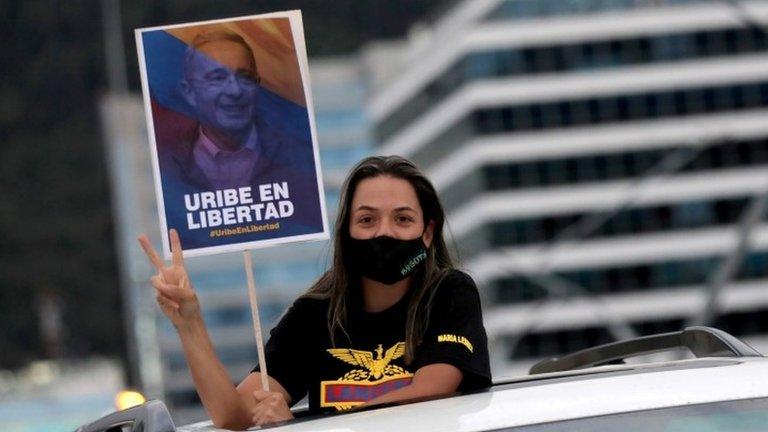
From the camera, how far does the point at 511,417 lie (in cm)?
→ 316

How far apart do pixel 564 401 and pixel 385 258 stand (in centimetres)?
111

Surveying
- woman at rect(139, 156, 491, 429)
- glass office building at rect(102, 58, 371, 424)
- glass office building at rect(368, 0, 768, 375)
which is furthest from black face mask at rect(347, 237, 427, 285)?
glass office building at rect(102, 58, 371, 424)

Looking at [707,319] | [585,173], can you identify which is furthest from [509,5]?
[707,319]

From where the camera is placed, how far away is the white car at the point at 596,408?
3.15 meters

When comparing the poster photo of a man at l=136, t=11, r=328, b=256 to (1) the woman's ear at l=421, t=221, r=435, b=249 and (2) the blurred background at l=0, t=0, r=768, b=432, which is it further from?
(2) the blurred background at l=0, t=0, r=768, b=432

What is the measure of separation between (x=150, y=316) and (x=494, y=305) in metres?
35.1

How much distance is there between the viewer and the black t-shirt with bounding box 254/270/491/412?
4.18 m

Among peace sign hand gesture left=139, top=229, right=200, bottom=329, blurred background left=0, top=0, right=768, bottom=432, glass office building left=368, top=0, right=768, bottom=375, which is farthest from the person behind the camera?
glass office building left=368, top=0, right=768, bottom=375

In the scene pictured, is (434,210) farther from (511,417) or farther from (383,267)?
(511,417)

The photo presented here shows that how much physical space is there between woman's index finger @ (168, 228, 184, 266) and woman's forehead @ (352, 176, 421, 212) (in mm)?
406

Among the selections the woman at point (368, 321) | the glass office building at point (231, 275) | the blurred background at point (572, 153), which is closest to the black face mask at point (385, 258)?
the woman at point (368, 321)

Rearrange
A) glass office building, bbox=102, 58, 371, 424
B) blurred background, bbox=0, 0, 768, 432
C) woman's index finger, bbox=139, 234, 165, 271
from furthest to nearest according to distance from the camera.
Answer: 1. glass office building, bbox=102, 58, 371, 424
2. blurred background, bbox=0, 0, 768, 432
3. woman's index finger, bbox=139, 234, 165, 271

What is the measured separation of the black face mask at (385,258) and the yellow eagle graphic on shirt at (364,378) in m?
0.15

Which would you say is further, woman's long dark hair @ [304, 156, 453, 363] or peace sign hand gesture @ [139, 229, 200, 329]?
woman's long dark hair @ [304, 156, 453, 363]
